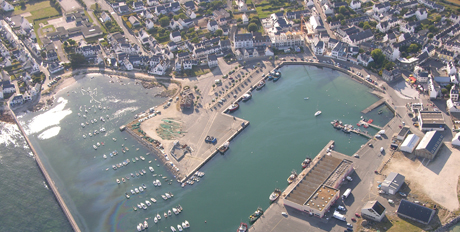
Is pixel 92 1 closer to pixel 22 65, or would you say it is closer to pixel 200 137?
pixel 22 65

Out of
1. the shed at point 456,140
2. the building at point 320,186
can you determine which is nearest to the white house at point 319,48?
the building at point 320,186

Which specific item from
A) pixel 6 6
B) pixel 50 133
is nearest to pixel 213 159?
pixel 50 133

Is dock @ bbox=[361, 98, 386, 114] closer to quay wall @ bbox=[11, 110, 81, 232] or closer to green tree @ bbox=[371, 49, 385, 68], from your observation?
green tree @ bbox=[371, 49, 385, 68]

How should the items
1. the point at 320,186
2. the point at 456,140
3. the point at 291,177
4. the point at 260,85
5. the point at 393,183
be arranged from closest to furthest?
the point at 393,183
the point at 320,186
the point at 291,177
the point at 456,140
the point at 260,85

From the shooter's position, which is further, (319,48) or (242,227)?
(319,48)

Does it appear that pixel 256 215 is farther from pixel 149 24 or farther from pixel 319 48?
pixel 149 24

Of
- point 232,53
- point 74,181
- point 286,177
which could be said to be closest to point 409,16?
point 232,53

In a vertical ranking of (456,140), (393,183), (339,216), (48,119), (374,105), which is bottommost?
(339,216)
